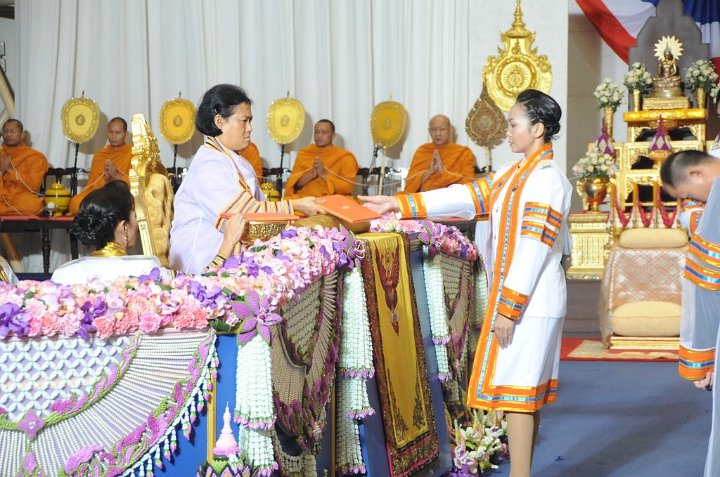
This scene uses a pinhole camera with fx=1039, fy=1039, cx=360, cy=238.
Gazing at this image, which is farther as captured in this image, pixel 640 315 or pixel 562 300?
pixel 640 315

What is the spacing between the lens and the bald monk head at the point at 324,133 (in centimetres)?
923

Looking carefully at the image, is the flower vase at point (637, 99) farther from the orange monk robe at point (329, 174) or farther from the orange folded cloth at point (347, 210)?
the orange folded cloth at point (347, 210)

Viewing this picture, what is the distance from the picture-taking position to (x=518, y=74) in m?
9.04

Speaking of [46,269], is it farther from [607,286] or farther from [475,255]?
[475,255]

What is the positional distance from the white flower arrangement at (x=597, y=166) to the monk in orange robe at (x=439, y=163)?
37.1 inches

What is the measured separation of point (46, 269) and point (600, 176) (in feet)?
15.7

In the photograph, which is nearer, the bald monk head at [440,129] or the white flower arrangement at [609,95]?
the white flower arrangement at [609,95]

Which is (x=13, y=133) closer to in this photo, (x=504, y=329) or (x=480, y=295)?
(x=480, y=295)

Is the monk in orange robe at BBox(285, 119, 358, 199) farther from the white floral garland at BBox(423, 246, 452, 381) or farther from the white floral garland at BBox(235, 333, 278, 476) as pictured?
the white floral garland at BBox(235, 333, 278, 476)

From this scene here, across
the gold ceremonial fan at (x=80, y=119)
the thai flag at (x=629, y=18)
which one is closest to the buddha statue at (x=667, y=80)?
the thai flag at (x=629, y=18)

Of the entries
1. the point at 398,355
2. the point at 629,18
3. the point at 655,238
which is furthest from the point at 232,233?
the point at 629,18

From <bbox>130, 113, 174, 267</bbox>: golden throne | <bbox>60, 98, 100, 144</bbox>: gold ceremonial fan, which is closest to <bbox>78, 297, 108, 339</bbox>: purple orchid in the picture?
<bbox>130, 113, 174, 267</bbox>: golden throne

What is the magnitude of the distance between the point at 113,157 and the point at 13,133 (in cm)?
99

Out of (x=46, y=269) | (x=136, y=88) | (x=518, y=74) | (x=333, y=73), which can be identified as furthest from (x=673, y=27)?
(x=46, y=269)
